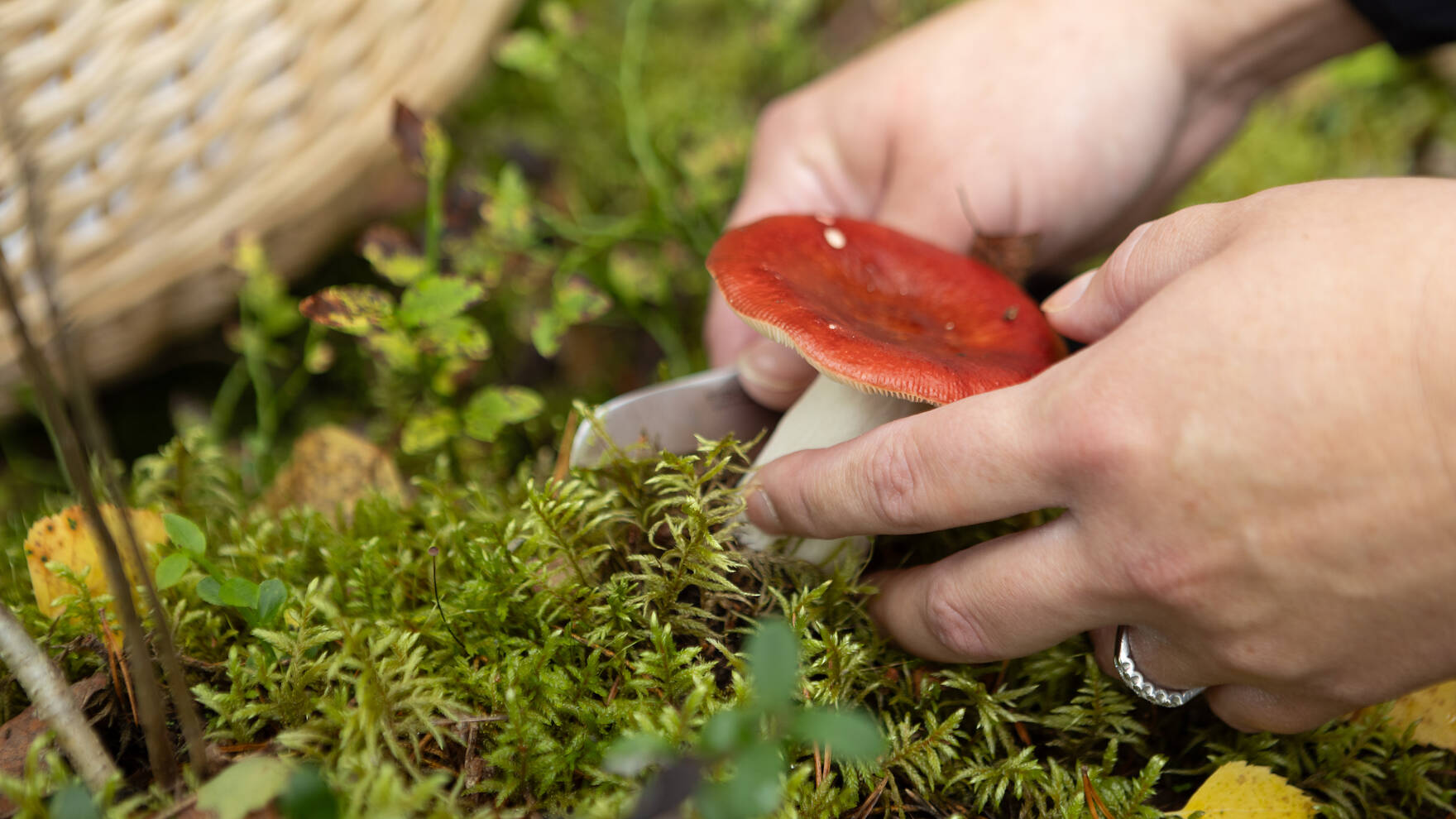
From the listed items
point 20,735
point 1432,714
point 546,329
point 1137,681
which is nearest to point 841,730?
point 1137,681

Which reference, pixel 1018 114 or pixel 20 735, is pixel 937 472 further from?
pixel 20 735

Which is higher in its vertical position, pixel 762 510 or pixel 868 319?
pixel 868 319

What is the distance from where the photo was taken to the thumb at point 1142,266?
1.26 meters

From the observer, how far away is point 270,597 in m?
1.32

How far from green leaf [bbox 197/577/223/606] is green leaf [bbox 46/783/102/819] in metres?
0.37

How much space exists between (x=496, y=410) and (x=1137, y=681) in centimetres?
134

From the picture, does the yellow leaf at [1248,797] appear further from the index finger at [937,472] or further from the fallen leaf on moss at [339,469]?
the fallen leaf on moss at [339,469]

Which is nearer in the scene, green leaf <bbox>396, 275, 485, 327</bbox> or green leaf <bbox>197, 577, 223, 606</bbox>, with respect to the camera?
green leaf <bbox>197, 577, 223, 606</bbox>

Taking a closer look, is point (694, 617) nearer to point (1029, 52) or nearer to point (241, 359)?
point (1029, 52)

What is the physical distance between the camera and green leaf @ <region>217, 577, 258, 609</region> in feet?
4.21

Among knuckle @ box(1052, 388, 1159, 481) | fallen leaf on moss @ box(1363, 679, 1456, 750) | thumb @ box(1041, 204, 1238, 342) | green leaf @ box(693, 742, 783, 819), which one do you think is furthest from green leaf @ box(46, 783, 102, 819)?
fallen leaf on moss @ box(1363, 679, 1456, 750)

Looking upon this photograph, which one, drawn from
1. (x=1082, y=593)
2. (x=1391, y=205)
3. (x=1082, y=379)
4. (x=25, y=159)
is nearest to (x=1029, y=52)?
(x=1391, y=205)

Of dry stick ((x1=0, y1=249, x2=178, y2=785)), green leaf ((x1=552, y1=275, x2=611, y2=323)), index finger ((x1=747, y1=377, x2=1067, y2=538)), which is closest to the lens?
dry stick ((x1=0, y1=249, x2=178, y2=785))

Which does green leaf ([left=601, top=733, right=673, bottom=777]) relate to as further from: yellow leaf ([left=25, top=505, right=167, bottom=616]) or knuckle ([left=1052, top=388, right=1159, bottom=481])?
yellow leaf ([left=25, top=505, right=167, bottom=616])
